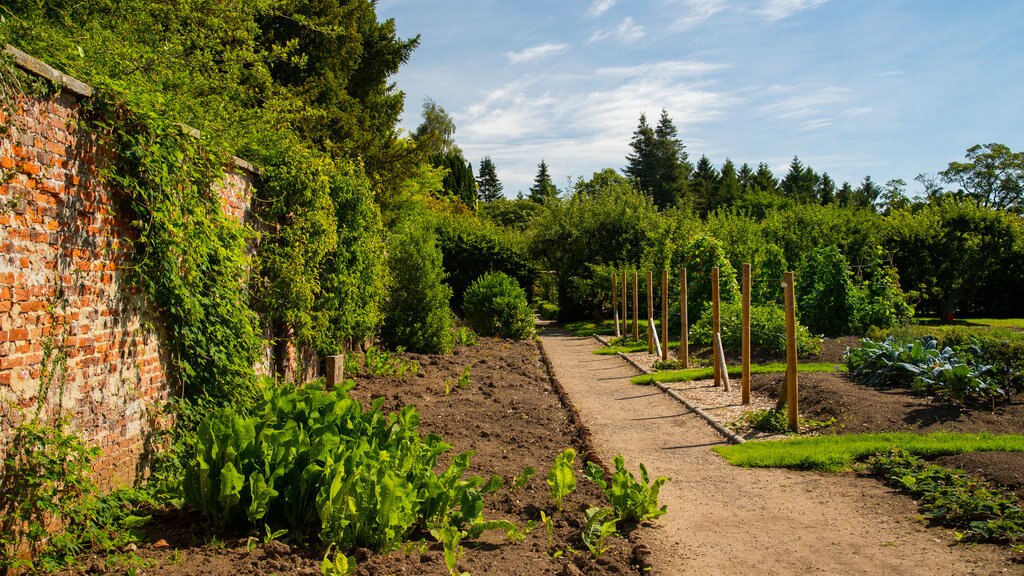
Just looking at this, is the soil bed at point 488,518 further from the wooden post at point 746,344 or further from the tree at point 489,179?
the tree at point 489,179

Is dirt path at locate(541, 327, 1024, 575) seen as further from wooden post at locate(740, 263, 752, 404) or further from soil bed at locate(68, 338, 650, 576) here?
wooden post at locate(740, 263, 752, 404)

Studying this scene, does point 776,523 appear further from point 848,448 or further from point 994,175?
point 994,175

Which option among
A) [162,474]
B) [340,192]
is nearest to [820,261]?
[340,192]

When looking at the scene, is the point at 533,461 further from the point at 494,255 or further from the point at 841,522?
the point at 494,255

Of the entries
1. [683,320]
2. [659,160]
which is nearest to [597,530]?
[683,320]

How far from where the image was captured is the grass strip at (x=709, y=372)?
38.8ft

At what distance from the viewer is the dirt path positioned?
182 inches

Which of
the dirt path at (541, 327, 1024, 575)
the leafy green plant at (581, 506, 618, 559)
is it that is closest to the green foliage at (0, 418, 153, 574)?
the leafy green plant at (581, 506, 618, 559)

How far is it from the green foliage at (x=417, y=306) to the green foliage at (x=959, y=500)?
327 inches

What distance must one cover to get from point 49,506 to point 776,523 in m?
4.54

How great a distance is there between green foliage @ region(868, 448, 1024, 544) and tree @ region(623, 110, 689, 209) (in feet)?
200

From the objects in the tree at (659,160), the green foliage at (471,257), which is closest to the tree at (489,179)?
the tree at (659,160)

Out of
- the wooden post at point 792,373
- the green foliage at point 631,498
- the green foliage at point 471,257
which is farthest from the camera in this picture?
the green foliage at point 471,257

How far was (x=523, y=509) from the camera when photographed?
17.5ft
